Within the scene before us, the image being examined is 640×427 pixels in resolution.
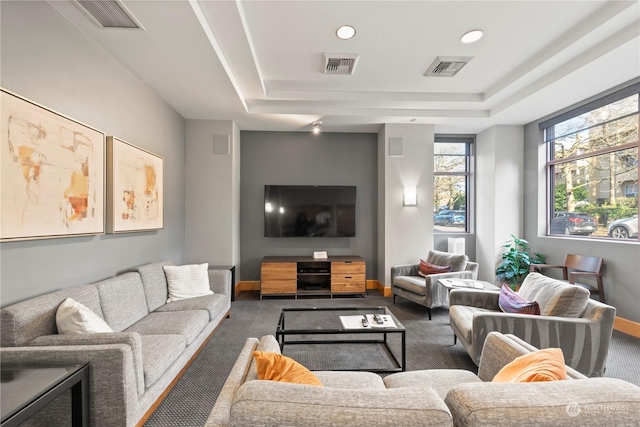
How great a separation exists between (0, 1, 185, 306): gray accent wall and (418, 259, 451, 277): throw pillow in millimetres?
3628

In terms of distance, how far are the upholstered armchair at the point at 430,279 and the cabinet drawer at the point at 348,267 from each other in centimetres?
53

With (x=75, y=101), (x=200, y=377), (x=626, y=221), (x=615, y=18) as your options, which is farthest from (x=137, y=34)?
(x=626, y=221)

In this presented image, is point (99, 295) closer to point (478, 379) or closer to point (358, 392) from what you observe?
point (358, 392)

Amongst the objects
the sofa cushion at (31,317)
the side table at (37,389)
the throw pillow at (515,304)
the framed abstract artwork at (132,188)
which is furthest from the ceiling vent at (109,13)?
the throw pillow at (515,304)

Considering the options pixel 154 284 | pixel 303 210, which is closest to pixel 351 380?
pixel 154 284

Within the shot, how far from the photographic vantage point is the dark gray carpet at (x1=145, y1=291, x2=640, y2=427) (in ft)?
6.79

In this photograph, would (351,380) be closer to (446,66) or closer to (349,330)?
(349,330)

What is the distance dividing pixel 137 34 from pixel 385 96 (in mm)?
3044

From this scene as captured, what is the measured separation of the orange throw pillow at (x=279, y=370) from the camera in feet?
3.70

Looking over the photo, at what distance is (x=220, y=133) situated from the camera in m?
4.64

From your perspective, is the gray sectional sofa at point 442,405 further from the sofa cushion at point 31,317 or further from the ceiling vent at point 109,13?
the ceiling vent at point 109,13

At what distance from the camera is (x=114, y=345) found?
1624mm

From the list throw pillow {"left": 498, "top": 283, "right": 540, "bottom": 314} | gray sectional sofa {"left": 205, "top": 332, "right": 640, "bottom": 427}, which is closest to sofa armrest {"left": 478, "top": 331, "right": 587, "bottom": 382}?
gray sectional sofa {"left": 205, "top": 332, "right": 640, "bottom": 427}

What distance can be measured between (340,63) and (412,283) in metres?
2.93
